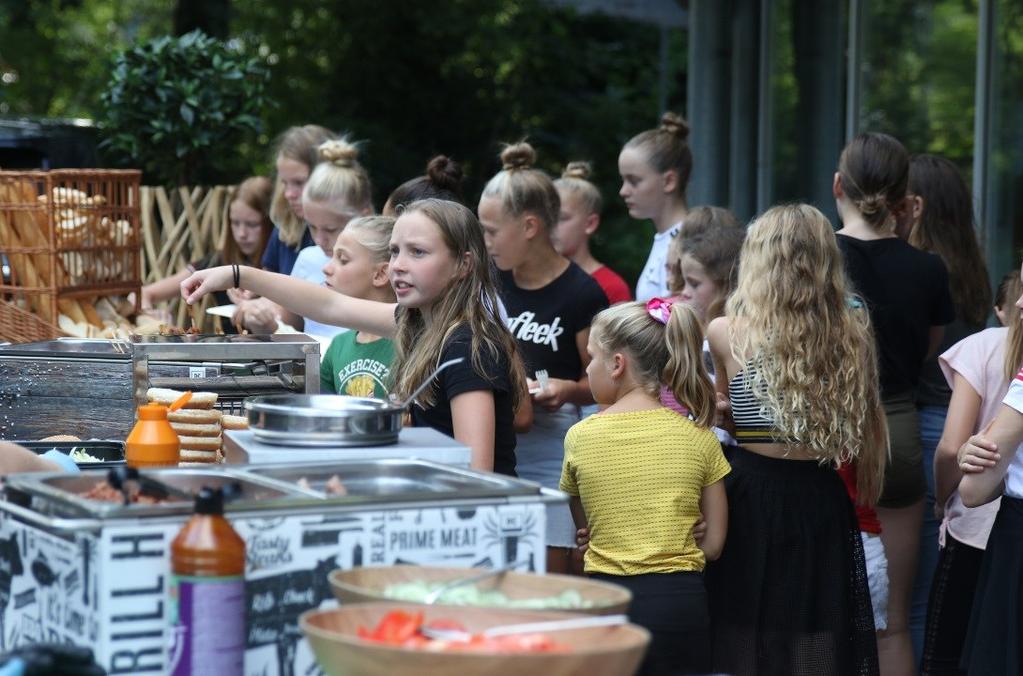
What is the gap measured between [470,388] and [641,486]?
62 cm

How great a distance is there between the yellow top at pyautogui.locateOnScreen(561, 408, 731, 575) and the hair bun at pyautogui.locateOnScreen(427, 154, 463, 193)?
169cm

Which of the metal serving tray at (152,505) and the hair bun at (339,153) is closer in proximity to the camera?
the metal serving tray at (152,505)

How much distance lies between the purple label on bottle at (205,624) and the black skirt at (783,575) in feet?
7.33

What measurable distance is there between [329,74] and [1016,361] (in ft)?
42.6

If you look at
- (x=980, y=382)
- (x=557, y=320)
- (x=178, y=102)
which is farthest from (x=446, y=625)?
(x=178, y=102)

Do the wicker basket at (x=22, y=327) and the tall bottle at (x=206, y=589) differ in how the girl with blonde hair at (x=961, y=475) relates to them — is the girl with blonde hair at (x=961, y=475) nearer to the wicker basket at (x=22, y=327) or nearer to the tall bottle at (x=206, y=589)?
the tall bottle at (x=206, y=589)

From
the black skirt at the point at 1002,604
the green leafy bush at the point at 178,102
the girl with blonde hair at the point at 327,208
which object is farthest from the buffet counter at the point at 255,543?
the green leafy bush at the point at 178,102

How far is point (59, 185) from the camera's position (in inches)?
193

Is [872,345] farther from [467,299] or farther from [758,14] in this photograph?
[758,14]

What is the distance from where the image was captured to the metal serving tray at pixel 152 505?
212cm

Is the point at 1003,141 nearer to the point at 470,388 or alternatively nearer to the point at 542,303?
the point at 542,303

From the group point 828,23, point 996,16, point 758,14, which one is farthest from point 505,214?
point 758,14

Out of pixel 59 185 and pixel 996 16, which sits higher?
pixel 996 16

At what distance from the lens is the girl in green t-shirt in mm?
4066
